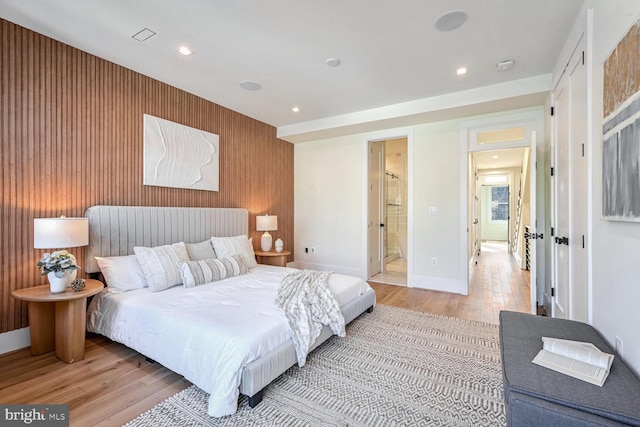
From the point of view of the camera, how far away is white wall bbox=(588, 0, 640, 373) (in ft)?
4.11

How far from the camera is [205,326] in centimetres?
190

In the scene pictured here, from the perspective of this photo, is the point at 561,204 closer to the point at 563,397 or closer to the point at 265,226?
the point at 563,397

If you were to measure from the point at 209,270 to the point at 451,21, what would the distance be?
3216 millimetres

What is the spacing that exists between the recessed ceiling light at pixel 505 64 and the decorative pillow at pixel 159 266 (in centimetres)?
397

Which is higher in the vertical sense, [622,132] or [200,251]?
[622,132]

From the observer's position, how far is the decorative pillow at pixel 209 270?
2.83 m

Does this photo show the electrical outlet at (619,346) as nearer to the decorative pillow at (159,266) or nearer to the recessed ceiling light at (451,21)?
the recessed ceiling light at (451,21)

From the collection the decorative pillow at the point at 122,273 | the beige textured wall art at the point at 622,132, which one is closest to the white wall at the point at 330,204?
the decorative pillow at the point at 122,273

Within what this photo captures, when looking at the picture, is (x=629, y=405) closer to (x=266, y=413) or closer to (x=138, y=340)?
(x=266, y=413)

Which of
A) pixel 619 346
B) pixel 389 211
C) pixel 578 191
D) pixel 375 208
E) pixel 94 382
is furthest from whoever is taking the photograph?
pixel 389 211

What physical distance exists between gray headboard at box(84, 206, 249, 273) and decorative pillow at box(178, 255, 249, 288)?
0.62 m

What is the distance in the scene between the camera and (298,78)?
335 centimetres

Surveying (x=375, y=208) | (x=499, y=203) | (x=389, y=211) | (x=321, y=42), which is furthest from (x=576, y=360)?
(x=499, y=203)

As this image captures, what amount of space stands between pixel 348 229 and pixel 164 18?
388 centimetres
